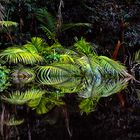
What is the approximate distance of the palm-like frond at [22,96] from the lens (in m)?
6.90

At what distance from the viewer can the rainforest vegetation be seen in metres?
5.68

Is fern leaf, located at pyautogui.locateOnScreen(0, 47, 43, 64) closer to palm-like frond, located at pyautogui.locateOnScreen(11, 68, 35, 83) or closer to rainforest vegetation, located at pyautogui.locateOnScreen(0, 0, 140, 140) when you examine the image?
rainforest vegetation, located at pyautogui.locateOnScreen(0, 0, 140, 140)

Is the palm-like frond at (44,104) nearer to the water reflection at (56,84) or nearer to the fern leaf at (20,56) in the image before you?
the water reflection at (56,84)

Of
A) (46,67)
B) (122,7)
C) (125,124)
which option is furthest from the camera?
(122,7)

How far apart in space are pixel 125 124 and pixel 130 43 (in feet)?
20.9

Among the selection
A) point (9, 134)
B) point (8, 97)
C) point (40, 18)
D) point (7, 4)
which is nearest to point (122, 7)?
point (40, 18)

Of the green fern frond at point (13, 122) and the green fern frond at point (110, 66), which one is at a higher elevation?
the green fern frond at point (110, 66)

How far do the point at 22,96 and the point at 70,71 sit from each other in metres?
2.78

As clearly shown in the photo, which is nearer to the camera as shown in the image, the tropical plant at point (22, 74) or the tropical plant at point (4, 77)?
the tropical plant at point (4, 77)

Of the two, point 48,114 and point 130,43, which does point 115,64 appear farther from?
point 48,114

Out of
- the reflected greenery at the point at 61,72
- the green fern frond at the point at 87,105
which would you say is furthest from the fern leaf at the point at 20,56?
the green fern frond at the point at 87,105

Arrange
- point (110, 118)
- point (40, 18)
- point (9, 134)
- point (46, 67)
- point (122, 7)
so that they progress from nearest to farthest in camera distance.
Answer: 1. point (9, 134)
2. point (110, 118)
3. point (46, 67)
4. point (40, 18)
5. point (122, 7)

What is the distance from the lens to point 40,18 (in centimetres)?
1145

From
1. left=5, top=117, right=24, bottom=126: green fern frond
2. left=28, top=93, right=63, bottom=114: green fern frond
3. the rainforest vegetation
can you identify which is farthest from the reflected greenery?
left=5, top=117, right=24, bottom=126: green fern frond
